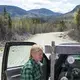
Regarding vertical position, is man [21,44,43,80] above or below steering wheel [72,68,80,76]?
above

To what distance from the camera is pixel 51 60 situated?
466 centimetres

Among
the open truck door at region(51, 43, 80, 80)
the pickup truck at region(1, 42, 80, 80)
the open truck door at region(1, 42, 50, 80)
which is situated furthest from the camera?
the open truck door at region(1, 42, 50, 80)

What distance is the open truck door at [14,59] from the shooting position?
18.9 ft

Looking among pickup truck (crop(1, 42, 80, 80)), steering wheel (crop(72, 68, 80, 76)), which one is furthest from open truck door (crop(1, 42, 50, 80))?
steering wheel (crop(72, 68, 80, 76))

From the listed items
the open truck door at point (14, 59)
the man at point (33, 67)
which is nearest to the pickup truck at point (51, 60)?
the open truck door at point (14, 59)

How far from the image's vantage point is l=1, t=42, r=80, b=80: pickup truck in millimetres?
4648

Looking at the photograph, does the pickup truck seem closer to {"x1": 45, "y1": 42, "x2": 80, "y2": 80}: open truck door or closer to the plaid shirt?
{"x1": 45, "y1": 42, "x2": 80, "y2": 80}: open truck door

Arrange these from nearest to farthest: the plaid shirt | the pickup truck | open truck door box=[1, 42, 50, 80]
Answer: the pickup truck → the plaid shirt → open truck door box=[1, 42, 50, 80]

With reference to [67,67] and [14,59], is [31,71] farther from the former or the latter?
[14,59]

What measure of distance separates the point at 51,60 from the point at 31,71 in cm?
32

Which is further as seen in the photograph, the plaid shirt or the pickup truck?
the plaid shirt

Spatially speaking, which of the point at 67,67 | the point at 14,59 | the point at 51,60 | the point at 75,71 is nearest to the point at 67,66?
the point at 67,67

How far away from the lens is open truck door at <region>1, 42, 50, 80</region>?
5755mm

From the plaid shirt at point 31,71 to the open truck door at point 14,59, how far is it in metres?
0.66
